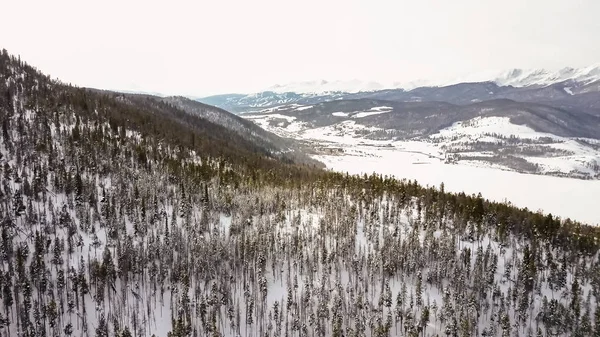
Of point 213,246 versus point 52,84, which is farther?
point 52,84

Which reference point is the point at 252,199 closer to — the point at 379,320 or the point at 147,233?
the point at 147,233

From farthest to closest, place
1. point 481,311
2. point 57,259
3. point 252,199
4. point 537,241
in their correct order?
1. point 252,199
2. point 537,241
3. point 481,311
4. point 57,259

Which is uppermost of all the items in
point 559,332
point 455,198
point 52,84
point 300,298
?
point 52,84

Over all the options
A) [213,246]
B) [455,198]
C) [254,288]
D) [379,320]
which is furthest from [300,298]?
[455,198]

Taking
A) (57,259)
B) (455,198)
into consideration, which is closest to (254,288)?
(57,259)

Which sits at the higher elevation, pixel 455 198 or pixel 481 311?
pixel 455 198

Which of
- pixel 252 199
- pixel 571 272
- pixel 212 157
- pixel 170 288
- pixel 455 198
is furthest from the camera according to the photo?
pixel 212 157
